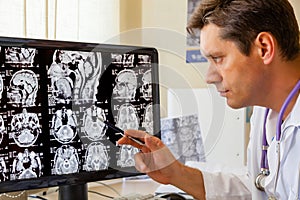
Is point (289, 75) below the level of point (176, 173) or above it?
above

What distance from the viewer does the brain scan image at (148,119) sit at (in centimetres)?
116

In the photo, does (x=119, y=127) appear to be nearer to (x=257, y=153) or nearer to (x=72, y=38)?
(x=257, y=153)

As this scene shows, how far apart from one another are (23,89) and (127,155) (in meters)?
0.33

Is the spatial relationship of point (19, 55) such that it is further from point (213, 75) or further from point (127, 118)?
point (213, 75)

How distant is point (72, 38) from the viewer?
5.52ft

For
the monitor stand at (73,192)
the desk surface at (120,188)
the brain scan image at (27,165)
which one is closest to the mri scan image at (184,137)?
the desk surface at (120,188)

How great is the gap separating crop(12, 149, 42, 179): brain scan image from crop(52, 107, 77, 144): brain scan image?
0.07m

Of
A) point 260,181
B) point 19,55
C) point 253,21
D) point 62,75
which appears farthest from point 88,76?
point 260,181

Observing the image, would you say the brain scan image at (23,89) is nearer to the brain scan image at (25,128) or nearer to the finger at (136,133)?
the brain scan image at (25,128)

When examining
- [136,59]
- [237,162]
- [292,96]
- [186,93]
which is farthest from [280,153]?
[237,162]

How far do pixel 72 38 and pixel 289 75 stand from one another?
0.91 meters

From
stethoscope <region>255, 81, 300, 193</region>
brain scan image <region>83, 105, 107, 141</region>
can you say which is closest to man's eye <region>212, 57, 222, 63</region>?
stethoscope <region>255, 81, 300, 193</region>

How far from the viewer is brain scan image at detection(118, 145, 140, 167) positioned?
1111 mm

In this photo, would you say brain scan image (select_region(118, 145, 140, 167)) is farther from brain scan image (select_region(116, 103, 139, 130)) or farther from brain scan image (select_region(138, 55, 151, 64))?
brain scan image (select_region(138, 55, 151, 64))
